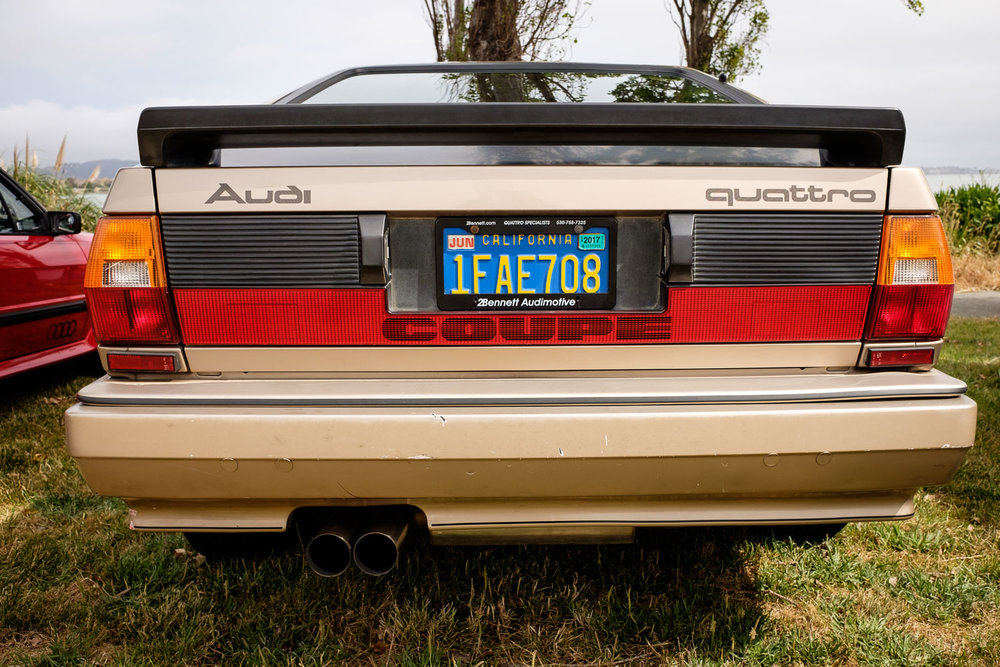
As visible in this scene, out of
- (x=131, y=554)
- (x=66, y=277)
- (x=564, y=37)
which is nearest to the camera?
(x=131, y=554)

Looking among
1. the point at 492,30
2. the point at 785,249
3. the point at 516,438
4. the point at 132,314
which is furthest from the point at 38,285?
the point at 492,30

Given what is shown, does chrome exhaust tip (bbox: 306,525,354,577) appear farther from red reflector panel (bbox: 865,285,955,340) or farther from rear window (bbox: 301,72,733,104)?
rear window (bbox: 301,72,733,104)

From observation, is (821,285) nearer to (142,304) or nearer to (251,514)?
(251,514)

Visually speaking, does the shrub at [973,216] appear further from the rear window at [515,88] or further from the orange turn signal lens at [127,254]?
the orange turn signal lens at [127,254]

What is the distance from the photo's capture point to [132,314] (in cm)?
160

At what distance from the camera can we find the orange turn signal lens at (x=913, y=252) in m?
1.59

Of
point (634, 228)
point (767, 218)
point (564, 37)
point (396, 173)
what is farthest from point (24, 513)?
point (564, 37)

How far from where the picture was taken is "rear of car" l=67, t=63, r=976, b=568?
151 centimetres

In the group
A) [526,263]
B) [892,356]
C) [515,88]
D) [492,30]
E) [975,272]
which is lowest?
[975,272]

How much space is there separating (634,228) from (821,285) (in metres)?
0.45

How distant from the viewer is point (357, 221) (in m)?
1.55

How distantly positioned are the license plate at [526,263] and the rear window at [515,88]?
1.09m

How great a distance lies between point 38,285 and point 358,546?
10.1 ft

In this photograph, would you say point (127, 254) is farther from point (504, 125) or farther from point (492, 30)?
point (492, 30)
